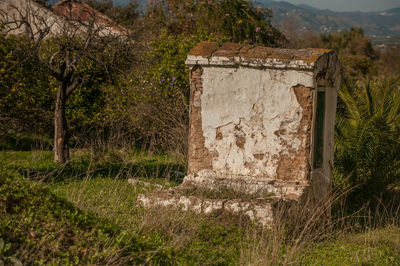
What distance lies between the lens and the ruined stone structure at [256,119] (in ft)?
20.0

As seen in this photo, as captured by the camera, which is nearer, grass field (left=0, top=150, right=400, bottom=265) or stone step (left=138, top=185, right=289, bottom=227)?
grass field (left=0, top=150, right=400, bottom=265)

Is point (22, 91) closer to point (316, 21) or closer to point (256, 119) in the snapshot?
point (256, 119)

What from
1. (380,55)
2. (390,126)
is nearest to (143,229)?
(390,126)

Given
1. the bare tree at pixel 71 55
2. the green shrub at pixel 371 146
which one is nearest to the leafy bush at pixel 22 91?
the bare tree at pixel 71 55

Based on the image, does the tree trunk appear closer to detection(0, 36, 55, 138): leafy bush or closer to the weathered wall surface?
detection(0, 36, 55, 138): leafy bush

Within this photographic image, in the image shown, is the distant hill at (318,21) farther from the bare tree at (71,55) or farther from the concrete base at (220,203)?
the concrete base at (220,203)

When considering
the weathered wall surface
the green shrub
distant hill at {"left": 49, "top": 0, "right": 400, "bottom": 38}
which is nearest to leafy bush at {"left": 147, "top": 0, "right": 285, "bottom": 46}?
distant hill at {"left": 49, "top": 0, "right": 400, "bottom": 38}

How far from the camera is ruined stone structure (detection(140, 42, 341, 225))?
20.0 ft

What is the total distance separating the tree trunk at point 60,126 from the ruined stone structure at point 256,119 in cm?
400

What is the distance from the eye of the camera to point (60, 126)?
957cm

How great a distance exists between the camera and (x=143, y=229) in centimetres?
471

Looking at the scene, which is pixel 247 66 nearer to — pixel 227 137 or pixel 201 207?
pixel 227 137

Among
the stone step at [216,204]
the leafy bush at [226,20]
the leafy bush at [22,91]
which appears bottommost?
the stone step at [216,204]

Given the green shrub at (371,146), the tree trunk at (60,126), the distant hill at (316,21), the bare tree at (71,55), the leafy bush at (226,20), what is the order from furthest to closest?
the distant hill at (316,21) < the leafy bush at (226,20) < the tree trunk at (60,126) < the bare tree at (71,55) < the green shrub at (371,146)
